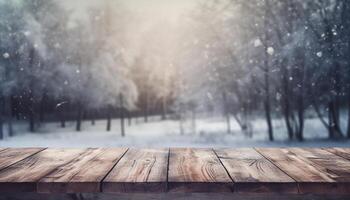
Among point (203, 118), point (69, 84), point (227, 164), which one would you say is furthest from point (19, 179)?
point (203, 118)

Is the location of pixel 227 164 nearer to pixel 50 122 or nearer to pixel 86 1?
pixel 50 122

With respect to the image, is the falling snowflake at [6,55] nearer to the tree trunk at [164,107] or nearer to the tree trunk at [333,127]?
the tree trunk at [164,107]

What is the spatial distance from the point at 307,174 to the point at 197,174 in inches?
10.2

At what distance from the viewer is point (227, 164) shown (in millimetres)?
1036

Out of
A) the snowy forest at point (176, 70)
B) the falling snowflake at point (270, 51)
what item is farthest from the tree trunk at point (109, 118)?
the falling snowflake at point (270, 51)

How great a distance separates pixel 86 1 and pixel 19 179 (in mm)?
3446

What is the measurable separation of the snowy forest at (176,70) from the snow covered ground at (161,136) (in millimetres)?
16

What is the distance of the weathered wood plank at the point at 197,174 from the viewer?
32.2 inches

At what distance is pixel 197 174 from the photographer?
901 mm

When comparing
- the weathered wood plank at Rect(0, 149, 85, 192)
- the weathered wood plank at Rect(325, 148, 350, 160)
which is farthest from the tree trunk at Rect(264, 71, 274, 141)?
the weathered wood plank at Rect(0, 149, 85, 192)

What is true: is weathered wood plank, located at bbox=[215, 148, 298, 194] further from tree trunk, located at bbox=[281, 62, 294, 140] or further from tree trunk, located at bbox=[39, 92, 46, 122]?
tree trunk, located at bbox=[281, 62, 294, 140]

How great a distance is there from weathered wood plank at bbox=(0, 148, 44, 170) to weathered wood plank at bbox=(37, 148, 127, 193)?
172 millimetres

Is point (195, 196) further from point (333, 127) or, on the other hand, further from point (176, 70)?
point (333, 127)

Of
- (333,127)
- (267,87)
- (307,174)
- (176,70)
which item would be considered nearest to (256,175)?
(307,174)
